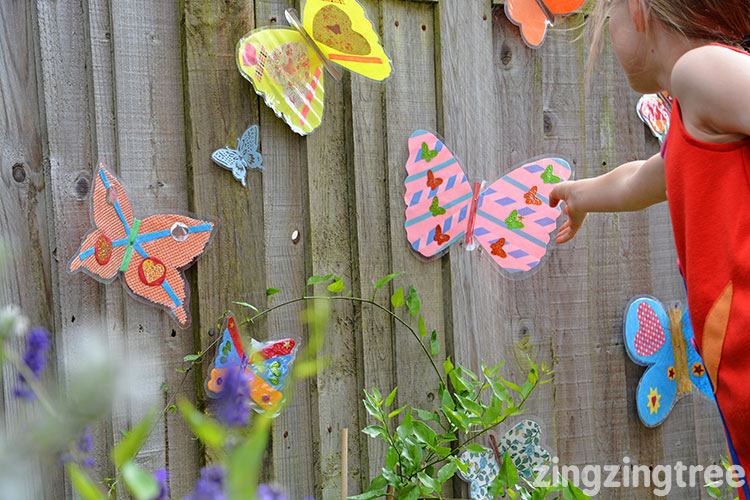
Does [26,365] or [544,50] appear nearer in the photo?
[26,365]

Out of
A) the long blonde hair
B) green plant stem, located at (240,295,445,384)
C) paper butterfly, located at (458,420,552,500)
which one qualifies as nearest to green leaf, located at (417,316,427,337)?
green plant stem, located at (240,295,445,384)

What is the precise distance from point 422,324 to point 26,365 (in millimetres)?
1750

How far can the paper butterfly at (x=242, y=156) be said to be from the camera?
1.87 m

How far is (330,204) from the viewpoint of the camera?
2.02 meters

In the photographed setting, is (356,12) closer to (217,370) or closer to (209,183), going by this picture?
(209,183)

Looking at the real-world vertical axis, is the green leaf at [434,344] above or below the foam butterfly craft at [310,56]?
below

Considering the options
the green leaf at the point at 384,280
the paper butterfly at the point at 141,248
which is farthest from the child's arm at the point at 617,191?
the paper butterfly at the point at 141,248

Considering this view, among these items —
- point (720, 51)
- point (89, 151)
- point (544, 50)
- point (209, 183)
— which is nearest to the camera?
point (720, 51)

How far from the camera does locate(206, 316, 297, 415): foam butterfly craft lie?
5.94 ft

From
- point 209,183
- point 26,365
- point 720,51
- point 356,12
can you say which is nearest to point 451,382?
point 209,183

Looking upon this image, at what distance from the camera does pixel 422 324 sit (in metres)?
2.10

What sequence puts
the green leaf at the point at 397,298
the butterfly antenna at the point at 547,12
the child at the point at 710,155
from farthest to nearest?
the butterfly antenna at the point at 547,12
the green leaf at the point at 397,298
the child at the point at 710,155

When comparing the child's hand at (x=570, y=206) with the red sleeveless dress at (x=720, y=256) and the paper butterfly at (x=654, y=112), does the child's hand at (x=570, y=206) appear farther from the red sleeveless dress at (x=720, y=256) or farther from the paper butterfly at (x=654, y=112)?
the paper butterfly at (x=654, y=112)

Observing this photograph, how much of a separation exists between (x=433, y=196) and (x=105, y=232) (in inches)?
31.6
